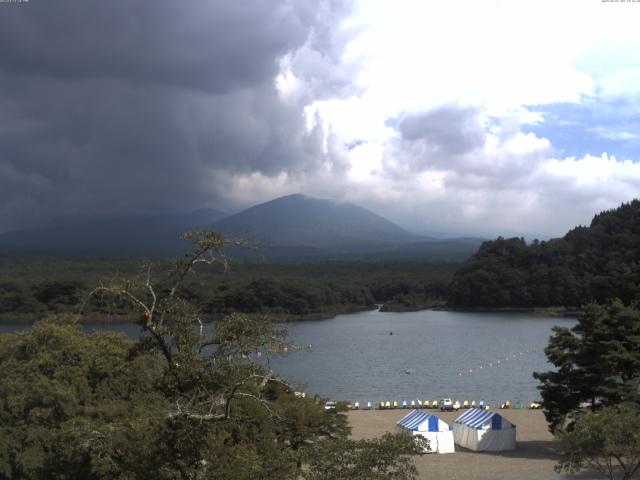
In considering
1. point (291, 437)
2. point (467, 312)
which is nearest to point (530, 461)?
point (291, 437)

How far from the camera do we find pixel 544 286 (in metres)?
74.1

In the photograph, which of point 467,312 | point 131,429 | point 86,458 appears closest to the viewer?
point 131,429

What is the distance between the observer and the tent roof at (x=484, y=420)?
18.6m

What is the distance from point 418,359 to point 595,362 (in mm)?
23867

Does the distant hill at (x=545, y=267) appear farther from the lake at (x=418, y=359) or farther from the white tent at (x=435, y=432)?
the white tent at (x=435, y=432)

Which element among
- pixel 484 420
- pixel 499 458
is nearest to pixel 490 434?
pixel 484 420

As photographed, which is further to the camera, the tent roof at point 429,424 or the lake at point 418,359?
the lake at point 418,359

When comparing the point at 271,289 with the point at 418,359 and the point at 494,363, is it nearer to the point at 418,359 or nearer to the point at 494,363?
the point at 418,359

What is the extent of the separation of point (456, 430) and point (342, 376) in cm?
1518

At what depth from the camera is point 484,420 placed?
19.0 meters

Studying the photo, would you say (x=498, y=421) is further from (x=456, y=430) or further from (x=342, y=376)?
(x=342, y=376)

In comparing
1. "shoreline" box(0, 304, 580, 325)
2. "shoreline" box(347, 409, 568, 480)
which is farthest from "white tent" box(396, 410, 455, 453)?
"shoreline" box(0, 304, 580, 325)

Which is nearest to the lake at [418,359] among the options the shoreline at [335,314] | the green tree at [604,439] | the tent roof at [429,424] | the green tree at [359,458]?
the shoreline at [335,314]

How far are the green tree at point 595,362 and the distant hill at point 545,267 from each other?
55.2 metres
